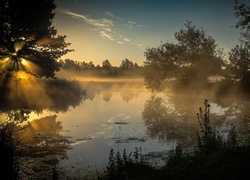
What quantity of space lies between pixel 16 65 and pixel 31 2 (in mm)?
9183

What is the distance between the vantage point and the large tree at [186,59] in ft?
176

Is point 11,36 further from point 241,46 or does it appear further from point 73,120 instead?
point 241,46

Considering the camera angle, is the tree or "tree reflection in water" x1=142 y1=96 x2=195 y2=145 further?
the tree

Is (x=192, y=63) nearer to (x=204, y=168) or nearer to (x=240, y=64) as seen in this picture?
(x=240, y=64)

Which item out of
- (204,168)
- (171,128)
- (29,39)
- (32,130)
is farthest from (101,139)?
(29,39)

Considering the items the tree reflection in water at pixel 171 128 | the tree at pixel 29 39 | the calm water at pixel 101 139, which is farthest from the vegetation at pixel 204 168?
the tree at pixel 29 39

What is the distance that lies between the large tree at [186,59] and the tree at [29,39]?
1946 centimetres

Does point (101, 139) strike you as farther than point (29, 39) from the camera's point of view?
No

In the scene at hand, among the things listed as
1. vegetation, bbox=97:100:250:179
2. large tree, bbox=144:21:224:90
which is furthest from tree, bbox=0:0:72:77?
vegetation, bbox=97:100:250:179

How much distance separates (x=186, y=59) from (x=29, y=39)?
2859 cm

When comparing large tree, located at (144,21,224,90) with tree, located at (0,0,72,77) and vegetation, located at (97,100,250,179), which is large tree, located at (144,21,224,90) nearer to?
tree, located at (0,0,72,77)

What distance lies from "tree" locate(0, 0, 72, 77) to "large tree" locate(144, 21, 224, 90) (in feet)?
63.8

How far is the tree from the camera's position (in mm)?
39469

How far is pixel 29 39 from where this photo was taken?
139 feet
